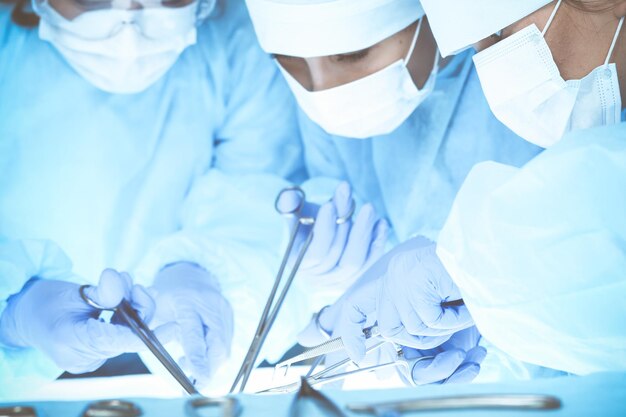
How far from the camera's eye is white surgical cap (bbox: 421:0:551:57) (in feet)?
3.62

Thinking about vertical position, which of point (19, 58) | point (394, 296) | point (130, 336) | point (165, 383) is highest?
point (19, 58)

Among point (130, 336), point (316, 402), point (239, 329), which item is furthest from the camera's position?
point (239, 329)

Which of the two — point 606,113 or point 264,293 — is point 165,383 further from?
point 606,113

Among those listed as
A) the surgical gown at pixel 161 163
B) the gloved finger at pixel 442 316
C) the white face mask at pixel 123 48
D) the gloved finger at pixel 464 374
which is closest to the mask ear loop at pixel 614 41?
the gloved finger at pixel 442 316

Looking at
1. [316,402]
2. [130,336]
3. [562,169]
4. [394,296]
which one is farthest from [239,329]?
[562,169]

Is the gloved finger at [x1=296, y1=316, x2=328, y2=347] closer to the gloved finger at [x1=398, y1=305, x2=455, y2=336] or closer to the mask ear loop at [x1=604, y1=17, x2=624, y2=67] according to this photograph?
A: the gloved finger at [x1=398, y1=305, x2=455, y2=336]

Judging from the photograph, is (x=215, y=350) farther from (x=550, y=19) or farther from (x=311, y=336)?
(x=550, y=19)

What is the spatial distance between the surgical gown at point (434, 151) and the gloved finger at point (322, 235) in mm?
186

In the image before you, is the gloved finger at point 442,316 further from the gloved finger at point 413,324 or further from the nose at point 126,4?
the nose at point 126,4

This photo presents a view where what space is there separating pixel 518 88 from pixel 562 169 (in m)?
0.38

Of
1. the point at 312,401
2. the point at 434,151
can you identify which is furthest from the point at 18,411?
the point at 434,151

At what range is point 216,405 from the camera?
2.41 ft

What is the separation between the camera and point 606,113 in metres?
1.13

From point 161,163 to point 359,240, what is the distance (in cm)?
72
